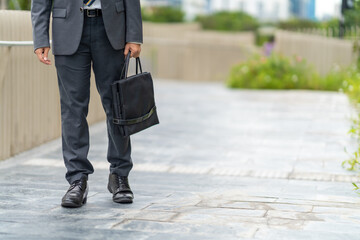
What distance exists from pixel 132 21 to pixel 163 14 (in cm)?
3255

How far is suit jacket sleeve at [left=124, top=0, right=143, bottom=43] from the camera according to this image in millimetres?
4652

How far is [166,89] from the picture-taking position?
14789 millimetres

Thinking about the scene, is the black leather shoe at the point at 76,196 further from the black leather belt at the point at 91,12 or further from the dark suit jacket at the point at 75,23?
the black leather belt at the point at 91,12

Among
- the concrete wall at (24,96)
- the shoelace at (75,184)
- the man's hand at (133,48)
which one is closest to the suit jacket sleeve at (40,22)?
the man's hand at (133,48)

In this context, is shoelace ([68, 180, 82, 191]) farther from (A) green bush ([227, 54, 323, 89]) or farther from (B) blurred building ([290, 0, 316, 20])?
(B) blurred building ([290, 0, 316, 20])

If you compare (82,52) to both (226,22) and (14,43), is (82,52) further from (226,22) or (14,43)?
(226,22)

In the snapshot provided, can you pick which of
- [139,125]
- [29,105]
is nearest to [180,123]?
[29,105]

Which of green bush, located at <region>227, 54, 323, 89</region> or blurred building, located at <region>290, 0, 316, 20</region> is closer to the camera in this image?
green bush, located at <region>227, 54, 323, 89</region>

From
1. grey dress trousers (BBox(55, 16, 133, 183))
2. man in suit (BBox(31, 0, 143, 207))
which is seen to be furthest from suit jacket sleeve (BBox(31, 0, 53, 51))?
grey dress trousers (BBox(55, 16, 133, 183))

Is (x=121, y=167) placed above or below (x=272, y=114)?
above

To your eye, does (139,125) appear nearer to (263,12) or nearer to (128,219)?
(128,219)

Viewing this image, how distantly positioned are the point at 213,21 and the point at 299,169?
106 feet

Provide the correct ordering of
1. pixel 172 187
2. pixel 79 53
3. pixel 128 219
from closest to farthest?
→ 1. pixel 128 219
2. pixel 79 53
3. pixel 172 187

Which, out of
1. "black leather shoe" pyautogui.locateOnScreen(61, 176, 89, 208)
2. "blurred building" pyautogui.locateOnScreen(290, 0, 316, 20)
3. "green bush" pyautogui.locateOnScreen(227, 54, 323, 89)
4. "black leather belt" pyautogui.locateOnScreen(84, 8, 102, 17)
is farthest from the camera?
"blurred building" pyautogui.locateOnScreen(290, 0, 316, 20)
